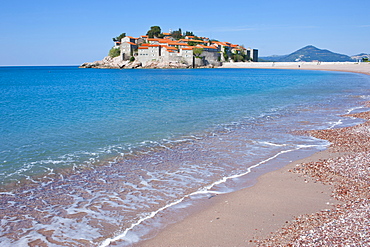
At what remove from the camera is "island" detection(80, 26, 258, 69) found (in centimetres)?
12975

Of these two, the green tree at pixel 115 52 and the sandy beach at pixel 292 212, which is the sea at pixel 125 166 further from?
the green tree at pixel 115 52

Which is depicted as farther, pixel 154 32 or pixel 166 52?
pixel 154 32

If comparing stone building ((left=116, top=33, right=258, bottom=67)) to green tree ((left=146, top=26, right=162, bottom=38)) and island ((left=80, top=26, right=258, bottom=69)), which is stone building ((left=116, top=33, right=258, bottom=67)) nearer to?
island ((left=80, top=26, right=258, bottom=69))

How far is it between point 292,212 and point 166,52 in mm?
125430

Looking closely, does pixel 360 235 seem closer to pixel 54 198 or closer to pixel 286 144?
pixel 54 198

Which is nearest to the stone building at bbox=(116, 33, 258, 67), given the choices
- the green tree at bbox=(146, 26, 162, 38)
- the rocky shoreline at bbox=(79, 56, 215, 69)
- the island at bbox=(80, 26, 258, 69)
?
the island at bbox=(80, 26, 258, 69)

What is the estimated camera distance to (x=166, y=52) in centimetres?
12800

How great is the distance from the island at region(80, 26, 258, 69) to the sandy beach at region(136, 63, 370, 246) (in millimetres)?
122740

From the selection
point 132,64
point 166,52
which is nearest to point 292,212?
point 166,52

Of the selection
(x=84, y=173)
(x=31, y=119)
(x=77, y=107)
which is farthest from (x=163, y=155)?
(x=77, y=107)

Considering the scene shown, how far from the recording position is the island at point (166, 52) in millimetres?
129750

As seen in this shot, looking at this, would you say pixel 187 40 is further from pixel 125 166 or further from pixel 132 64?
pixel 125 166

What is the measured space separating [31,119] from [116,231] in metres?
15.7

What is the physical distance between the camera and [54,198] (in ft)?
24.8
